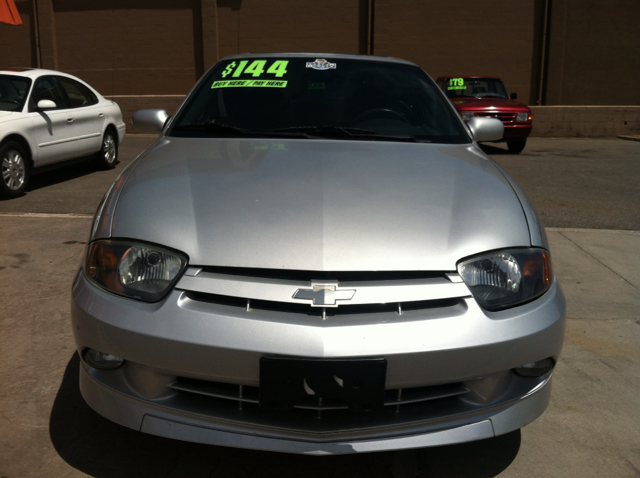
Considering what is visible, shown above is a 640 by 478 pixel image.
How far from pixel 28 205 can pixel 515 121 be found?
909cm

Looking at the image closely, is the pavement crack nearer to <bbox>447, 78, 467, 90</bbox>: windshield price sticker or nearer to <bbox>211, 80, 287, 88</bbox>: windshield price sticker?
<bbox>211, 80, 287, 88</bbox>: windshield price sticker

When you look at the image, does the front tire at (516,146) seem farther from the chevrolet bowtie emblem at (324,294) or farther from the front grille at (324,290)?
the chevrolet bowtie emblem at (324,294)

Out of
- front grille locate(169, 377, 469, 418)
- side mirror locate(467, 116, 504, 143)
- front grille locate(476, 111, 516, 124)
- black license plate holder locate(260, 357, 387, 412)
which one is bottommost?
front grille locate(476, 111, 516, 124)

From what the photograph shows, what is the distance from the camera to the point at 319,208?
7.48 feet

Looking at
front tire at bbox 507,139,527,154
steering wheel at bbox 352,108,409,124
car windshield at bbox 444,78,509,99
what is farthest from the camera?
car windshield at bbox 444,78,509,99

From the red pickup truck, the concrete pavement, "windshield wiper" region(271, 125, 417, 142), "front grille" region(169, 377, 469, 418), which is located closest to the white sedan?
the concrete pavement

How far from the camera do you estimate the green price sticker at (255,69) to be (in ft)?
11.9

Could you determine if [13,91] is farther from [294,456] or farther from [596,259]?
[294,456]

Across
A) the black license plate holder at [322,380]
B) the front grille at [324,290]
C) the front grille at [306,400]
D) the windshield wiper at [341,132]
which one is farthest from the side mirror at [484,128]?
the black license plate holder at [322,380]

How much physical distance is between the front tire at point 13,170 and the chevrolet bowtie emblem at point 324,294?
5.96m

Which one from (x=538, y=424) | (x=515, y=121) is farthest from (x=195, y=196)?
(x=515, y=121)

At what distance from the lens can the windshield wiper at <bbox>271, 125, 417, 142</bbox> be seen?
3.20 metres

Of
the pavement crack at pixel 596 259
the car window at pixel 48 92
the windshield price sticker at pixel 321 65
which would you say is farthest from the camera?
the car window at pixel 48 92

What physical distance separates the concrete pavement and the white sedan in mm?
3477
